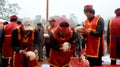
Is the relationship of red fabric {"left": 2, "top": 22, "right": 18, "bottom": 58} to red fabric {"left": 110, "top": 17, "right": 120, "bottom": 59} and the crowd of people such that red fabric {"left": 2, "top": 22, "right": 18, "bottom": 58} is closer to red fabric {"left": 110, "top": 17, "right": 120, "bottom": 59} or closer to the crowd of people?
the crowd of people

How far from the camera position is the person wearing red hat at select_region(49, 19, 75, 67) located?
462 centimetres

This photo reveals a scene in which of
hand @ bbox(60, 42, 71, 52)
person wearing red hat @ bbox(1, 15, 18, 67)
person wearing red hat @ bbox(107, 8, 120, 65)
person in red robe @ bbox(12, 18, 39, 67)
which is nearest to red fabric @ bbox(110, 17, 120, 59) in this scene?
person wearing red hat @ bbox(107, 8, 120, 65)

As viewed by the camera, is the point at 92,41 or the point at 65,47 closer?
the point at 65,47

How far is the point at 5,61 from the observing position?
23.5 feet

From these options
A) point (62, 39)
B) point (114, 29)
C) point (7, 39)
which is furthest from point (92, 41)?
point (7, 39)

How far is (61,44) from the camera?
471 centimetres

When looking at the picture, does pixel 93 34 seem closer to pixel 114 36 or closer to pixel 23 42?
pixel 114 36

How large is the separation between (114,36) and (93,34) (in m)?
0.61

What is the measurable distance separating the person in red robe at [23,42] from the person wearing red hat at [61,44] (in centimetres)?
34

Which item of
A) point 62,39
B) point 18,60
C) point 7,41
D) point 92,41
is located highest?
point 62,39

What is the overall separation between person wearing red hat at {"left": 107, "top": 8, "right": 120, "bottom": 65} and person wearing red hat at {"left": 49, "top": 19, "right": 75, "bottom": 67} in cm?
84

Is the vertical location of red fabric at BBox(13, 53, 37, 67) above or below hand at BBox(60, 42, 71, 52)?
below

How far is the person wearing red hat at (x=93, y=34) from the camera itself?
16.3ft

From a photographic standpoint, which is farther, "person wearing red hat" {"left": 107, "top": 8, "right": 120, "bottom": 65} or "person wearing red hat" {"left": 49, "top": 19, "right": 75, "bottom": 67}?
"person wearing red hat" {"left": 107, "top": 8, "right": 120, "bottom": 65}
